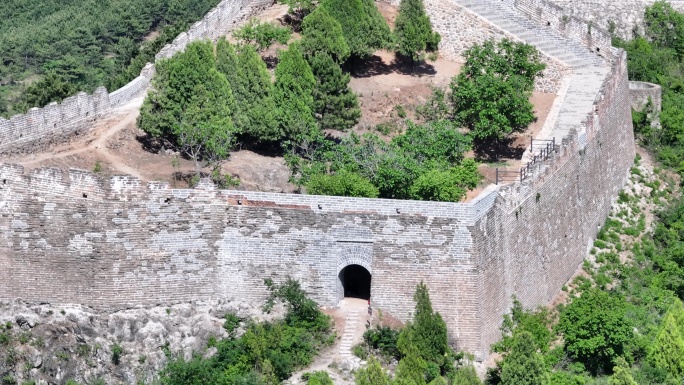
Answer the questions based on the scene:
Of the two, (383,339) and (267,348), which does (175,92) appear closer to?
(267,348)

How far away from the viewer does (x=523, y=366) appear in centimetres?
4178

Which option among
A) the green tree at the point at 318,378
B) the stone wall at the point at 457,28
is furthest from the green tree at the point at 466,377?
the stone wall at the point at 457,28

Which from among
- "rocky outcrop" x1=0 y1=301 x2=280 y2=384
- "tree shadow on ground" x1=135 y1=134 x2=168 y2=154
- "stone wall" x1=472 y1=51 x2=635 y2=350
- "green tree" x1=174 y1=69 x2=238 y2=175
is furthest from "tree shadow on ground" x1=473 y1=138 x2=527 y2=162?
"rocky outcrop" x1=0 y1=301 x2=280 y2=384

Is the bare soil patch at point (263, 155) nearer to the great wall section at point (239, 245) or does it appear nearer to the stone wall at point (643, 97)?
the great wall section at point (239, 245)

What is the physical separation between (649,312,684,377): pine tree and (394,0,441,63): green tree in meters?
15.6

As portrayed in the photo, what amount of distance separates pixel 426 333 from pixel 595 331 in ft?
17.4

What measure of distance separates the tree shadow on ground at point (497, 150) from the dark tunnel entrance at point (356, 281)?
29.0 feet

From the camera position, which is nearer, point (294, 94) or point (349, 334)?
point (349, 334)

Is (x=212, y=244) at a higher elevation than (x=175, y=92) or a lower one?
lower

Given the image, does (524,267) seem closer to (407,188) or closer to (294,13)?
(407,188)

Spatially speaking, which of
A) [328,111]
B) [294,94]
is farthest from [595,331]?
[328,111]

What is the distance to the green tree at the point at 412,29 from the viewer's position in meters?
57.4

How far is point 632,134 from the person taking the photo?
5706cm

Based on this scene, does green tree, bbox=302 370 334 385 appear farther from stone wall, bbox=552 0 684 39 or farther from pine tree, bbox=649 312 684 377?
stone wall, bbox=552 0 684 39
